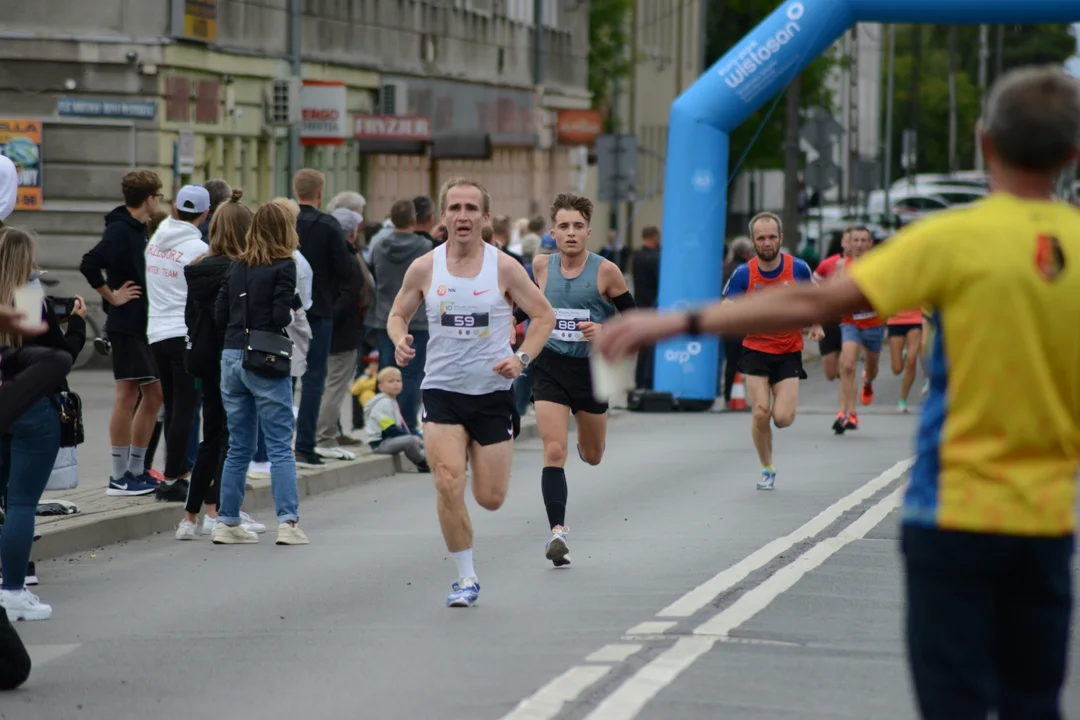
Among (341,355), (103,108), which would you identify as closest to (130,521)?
(341,355)

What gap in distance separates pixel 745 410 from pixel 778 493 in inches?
359

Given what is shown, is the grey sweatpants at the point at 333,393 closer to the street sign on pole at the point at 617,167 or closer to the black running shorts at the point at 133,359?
the black running shorts at the point at 133,359

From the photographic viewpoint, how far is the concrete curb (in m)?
10.9

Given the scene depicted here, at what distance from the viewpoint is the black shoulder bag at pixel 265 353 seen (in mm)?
11070

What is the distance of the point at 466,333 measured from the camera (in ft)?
29.9

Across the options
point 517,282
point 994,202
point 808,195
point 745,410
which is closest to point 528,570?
point 517,282

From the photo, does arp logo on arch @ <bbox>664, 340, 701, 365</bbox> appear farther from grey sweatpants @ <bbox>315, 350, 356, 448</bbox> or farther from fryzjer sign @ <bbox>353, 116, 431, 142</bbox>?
fryzjer sign @ <bbox>353, 116, 431, 142</bbox>

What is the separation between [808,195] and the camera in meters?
39.8

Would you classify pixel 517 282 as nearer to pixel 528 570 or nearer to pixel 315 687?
pixel 528 570

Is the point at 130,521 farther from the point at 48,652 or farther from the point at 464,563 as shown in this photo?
the point at 48,652

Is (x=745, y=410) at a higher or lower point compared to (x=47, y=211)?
lower

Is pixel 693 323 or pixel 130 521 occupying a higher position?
pixel 693 323

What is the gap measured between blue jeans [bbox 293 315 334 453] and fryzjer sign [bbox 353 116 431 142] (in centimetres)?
1704

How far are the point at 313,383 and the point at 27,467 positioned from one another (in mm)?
6682
